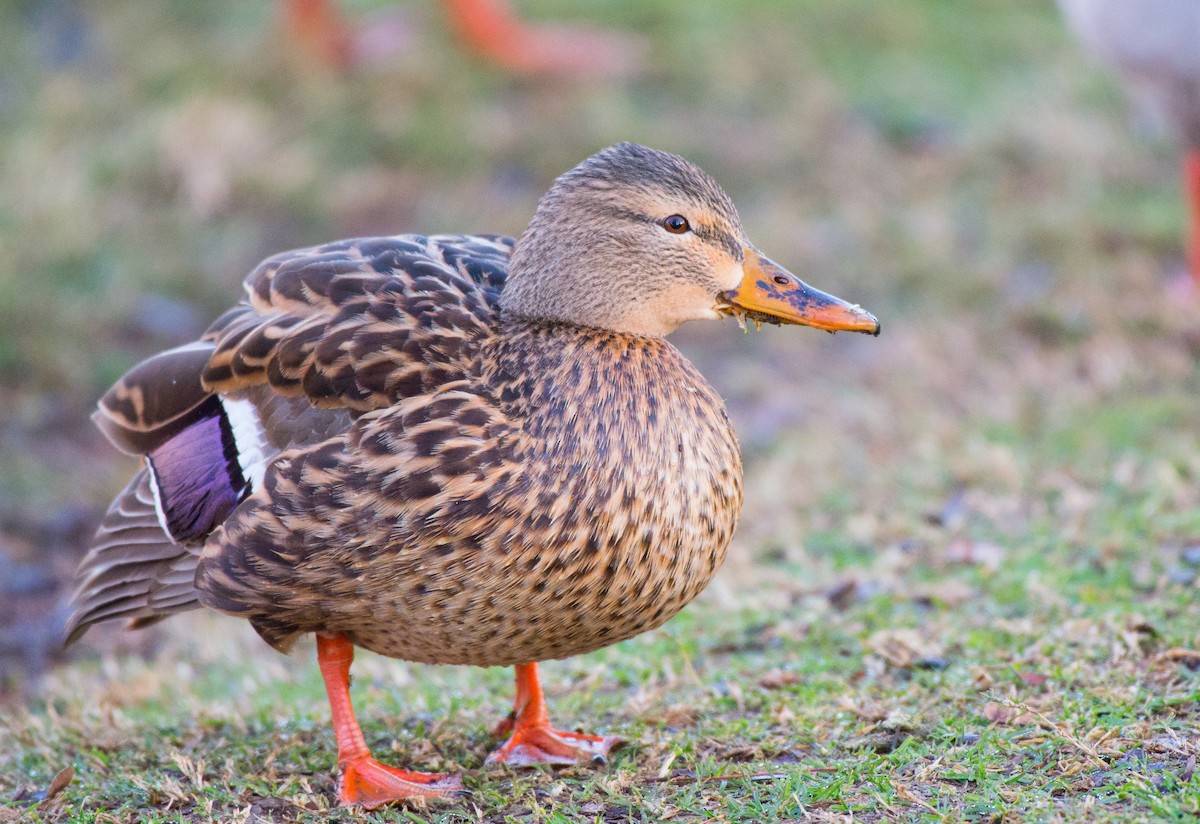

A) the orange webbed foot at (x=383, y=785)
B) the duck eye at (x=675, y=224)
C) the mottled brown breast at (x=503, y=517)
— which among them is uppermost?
the duck eye at (x=675, y=224)

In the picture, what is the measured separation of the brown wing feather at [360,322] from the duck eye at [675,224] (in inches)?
17.4

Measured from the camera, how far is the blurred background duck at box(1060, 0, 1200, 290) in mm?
6258

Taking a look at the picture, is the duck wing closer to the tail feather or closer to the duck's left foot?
the tail feather

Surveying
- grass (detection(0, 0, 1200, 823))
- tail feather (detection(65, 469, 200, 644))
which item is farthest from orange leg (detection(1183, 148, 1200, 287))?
tail feather (detection(65, 469, 200, 644))

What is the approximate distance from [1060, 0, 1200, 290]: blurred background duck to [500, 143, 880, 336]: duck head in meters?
3.61

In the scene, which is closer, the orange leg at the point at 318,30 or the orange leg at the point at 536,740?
the orange leg at the point at 536,740

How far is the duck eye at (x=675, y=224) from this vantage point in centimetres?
342

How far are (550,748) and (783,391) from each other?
11.7 ft

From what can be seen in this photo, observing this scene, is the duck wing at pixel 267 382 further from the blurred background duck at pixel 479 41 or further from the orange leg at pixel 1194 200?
the blurred background duck at pixel 479 41

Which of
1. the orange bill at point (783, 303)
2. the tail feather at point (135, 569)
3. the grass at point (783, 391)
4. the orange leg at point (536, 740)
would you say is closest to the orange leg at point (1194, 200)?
the grass at point (783, 391)

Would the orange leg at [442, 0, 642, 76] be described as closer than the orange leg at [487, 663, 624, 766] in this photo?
No

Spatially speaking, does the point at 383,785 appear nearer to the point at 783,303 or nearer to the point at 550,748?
the point at 550,748

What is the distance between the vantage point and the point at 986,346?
673 cm

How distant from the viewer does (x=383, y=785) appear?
10.7 ft
